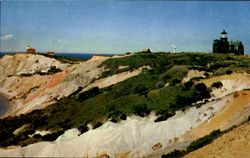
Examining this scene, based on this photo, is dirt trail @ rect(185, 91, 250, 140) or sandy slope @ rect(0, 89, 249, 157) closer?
dirt trail @ rect(185, 91, 250, 140)

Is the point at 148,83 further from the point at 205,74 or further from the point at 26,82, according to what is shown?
the point at 26,82

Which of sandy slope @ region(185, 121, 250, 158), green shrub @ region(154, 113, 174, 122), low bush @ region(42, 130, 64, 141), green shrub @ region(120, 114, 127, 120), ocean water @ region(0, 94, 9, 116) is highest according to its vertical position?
sandy slope @ region(185, 121, 250, 158)

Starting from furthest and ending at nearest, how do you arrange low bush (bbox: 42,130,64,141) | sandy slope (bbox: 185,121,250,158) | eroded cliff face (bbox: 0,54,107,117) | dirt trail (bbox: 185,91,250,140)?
eroded cliff face (bbox: 0,54,107,117), low bush (bbox: 42,130,64,141), dirt trail (bbox: 185,91,250,140), sandy slope (bbox: 185,121,250,158)

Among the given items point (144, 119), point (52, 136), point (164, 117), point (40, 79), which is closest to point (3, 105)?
point (40, 79)

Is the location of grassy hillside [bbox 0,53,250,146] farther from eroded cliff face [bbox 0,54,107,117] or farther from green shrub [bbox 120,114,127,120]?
eroded cliff face [bbox 0,54,107,117]

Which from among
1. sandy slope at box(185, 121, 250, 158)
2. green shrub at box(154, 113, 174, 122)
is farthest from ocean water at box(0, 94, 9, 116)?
sandy slope at box(185, 121, 250, 158)

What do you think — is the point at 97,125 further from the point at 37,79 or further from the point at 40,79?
the point at 37,79

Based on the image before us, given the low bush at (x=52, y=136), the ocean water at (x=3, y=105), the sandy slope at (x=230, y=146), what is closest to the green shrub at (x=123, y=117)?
the low bush at (x=52, y=136)

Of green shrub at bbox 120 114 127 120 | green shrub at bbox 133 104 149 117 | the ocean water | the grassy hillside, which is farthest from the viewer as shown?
the ocean water

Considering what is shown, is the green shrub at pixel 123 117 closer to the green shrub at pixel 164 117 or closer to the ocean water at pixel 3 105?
the green shrub at pixel 164 117
